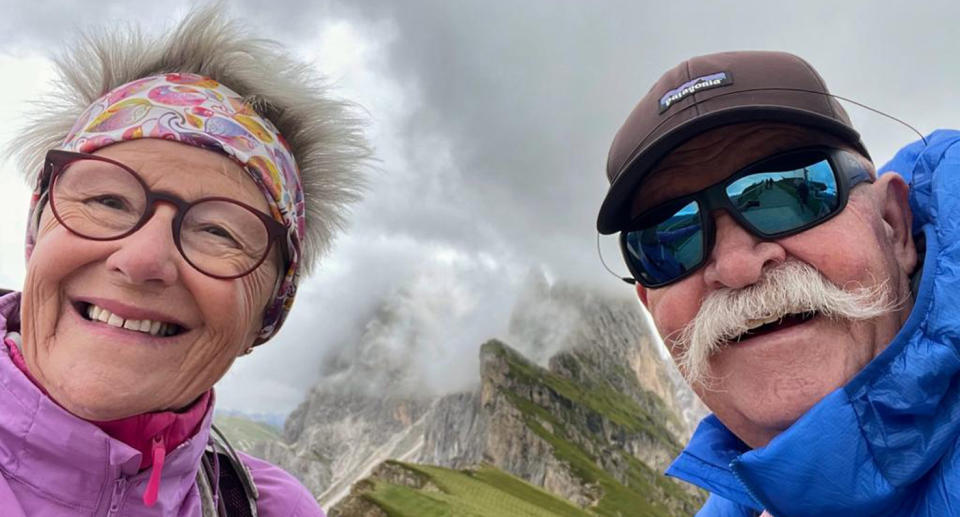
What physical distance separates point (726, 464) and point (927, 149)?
210 centimetres

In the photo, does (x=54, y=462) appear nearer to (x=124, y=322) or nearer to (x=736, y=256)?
(x=124, y=322)

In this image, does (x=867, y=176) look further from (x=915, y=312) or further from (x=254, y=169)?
(x=254, y=169)

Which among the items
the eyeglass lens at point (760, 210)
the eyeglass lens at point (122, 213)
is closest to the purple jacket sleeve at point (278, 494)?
the eyeglass lens at point (122, 213)

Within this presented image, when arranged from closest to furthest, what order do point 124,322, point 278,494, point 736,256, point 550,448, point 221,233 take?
point 124,322 → point 736,256 → point 221,233 → point 278,494 → point 550,448

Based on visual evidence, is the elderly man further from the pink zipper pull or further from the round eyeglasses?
the pink zipper pull

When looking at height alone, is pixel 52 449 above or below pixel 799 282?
below

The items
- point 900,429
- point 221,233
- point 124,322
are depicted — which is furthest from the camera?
point 221,233

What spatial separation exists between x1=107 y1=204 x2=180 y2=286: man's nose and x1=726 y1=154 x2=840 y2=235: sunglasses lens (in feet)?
10.0

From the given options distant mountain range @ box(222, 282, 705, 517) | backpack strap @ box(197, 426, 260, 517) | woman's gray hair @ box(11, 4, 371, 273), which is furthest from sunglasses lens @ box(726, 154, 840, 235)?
distant mountain range @ box(222, 282, 705, 517)

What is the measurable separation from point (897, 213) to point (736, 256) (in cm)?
97

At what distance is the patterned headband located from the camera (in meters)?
3.05

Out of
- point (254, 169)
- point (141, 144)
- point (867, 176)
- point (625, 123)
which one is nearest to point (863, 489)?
point (867, 176)

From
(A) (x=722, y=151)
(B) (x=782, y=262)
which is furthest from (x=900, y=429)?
(A) (x=722, y=151)

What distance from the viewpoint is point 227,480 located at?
3689 mm
